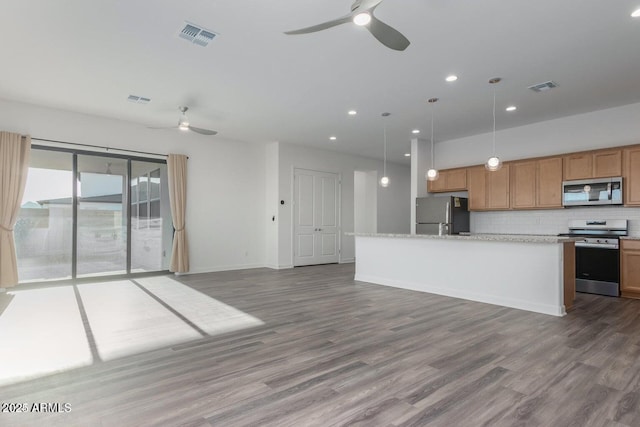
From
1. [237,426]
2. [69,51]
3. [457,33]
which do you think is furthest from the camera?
[69,51]

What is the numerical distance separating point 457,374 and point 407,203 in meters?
8.80

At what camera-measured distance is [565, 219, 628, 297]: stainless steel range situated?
5.29m

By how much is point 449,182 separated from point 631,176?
3017 millimetres

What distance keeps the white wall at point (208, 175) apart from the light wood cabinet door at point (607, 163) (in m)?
6.61

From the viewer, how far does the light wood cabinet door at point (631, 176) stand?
5184 millimetres

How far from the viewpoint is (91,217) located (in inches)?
256

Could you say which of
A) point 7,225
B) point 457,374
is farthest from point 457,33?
point 7,225

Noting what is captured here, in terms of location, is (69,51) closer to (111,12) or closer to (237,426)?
(111,12)

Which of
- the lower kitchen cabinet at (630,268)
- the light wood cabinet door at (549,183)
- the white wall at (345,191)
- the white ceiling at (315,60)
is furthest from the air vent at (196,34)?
the lower kitchen cabinet at (630,268)

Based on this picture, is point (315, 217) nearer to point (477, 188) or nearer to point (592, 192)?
point (477, 188)

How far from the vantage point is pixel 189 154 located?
7508 millimetres

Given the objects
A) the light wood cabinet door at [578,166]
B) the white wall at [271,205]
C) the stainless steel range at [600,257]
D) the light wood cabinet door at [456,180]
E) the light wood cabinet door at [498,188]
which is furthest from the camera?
the white wall at [271,205]

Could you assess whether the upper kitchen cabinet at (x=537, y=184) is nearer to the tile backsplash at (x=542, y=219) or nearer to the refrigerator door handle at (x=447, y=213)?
the tile backsplash at (x=542, y=219)

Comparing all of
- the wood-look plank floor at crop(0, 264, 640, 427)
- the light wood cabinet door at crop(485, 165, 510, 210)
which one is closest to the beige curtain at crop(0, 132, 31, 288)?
the wood-look plank floor at crop(0, 264, 640, 427)
